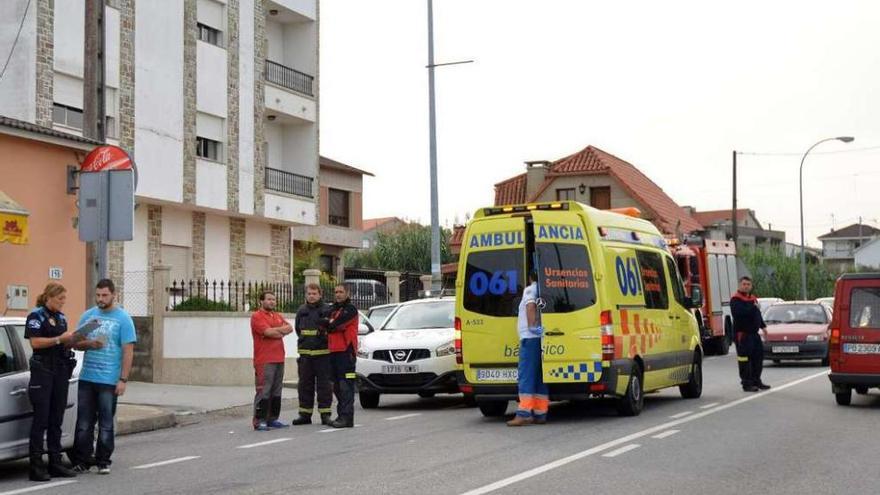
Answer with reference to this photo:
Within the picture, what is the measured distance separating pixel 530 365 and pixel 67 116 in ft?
51.0

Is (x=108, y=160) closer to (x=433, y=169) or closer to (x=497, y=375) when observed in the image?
(x=497, y=375)

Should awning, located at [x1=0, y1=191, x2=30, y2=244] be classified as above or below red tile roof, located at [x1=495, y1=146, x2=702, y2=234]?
below

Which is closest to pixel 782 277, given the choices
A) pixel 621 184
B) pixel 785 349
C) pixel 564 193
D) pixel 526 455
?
pixel 621 184

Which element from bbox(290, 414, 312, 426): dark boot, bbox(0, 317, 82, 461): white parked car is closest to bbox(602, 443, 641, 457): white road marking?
bbox(290, 414, 312, 426): dark boot

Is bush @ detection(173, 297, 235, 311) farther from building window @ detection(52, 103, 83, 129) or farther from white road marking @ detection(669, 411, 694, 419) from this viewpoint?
white road marking @ detection(669, 411, 694, 419)

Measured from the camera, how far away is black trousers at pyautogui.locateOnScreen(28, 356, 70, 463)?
1048 cm

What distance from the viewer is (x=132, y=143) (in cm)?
2827

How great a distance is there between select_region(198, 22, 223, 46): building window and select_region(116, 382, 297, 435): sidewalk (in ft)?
38.2

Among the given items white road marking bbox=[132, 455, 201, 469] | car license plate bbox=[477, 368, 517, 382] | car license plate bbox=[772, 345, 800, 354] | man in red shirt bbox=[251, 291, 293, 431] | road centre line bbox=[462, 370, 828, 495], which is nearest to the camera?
road centre line bbox=[462, 370, 828, 495]

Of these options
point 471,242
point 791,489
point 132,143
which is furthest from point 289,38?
point 791,489

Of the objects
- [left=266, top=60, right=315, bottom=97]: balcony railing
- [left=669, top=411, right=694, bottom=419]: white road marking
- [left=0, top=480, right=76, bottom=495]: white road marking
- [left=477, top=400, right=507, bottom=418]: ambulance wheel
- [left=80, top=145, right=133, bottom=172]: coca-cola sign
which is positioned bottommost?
[left=0, top=480, right=76, bottom=495]: white road marking

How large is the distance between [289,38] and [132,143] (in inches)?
393

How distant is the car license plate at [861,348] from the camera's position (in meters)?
16.3

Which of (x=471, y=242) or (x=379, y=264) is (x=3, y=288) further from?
(x=379, y=264)
